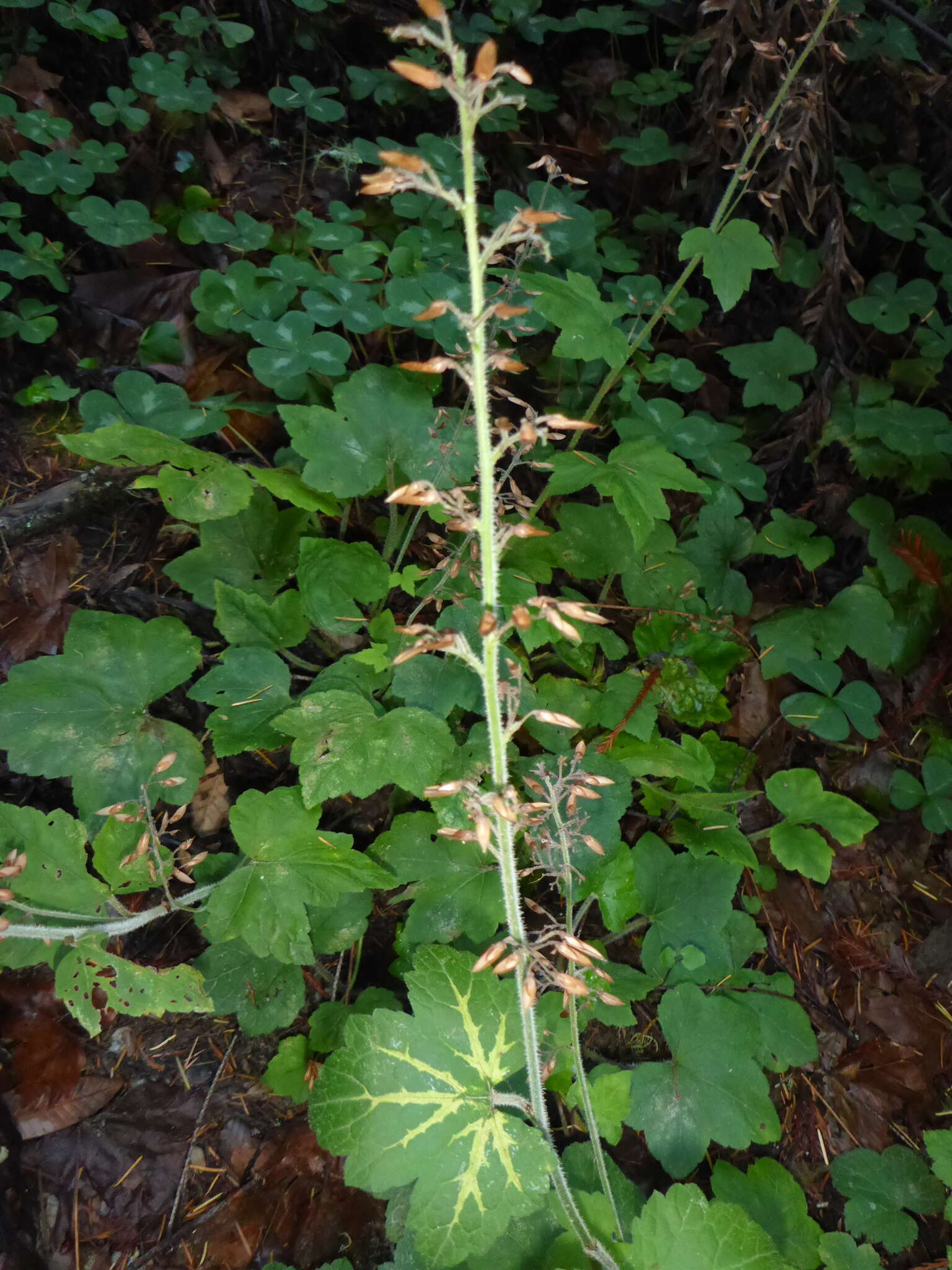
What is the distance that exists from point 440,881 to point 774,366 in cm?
262

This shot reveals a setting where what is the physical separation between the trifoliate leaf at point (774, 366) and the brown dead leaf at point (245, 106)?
9.07 feet

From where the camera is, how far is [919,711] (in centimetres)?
326

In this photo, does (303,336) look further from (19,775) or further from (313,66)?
(313,66)

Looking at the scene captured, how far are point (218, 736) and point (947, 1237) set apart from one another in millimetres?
3093

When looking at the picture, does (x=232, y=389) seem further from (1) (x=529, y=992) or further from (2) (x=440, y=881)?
(1) (x=529, y=992)

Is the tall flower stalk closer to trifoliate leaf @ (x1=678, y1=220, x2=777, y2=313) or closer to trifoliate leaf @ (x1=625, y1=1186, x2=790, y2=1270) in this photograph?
trifoliate leaf @ (x1=625, y1=1186, x2=790, y2=1270)

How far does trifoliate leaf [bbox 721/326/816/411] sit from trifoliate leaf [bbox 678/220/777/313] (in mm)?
709

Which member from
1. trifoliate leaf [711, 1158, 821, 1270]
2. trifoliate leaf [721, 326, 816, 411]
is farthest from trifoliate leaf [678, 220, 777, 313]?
trifoliate leaf [711, 1158, 821, 1270]

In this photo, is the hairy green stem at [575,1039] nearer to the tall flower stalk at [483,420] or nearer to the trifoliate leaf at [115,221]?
the tall flower stalk at [483,420]

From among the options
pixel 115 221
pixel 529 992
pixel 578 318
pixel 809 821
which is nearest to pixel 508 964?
pixel 529 992

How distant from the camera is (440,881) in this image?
2.35 metres

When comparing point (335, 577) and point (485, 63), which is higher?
point (485, 63)

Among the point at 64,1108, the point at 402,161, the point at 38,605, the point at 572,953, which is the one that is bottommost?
the point at 64,1108

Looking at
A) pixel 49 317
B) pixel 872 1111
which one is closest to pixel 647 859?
pixel 872 1111
